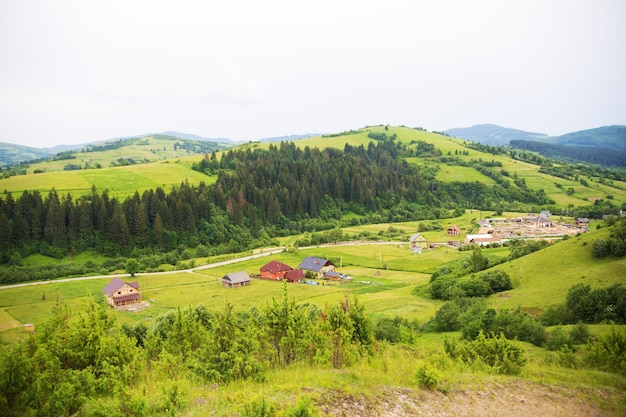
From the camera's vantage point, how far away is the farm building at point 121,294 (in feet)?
206

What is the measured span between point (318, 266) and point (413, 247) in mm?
33473

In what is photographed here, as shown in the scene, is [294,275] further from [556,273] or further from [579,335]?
[579,335]

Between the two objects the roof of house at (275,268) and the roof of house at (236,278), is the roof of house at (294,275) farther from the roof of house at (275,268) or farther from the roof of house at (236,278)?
the roof of house at (236,278)

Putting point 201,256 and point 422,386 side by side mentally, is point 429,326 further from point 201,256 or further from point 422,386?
point 201,256

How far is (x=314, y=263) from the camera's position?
8569cm

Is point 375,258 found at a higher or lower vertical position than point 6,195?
lower

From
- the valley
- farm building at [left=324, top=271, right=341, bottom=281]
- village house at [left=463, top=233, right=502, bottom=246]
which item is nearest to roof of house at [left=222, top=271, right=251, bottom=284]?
the valley

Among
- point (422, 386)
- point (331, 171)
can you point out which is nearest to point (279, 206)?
point (331, 171)

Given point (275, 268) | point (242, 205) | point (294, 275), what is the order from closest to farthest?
point (294, 275), point (275, 268), point (242, 205)

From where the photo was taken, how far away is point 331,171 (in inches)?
6575

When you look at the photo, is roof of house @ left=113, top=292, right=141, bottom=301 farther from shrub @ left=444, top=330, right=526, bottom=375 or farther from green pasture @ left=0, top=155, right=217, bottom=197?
green pasture @ left=0, top=155, right=217, bottom=197

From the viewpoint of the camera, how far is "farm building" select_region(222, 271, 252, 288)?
7256 cm

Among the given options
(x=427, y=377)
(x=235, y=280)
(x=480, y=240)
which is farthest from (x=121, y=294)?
(x=480, y=240)

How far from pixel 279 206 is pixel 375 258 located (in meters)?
55.1
